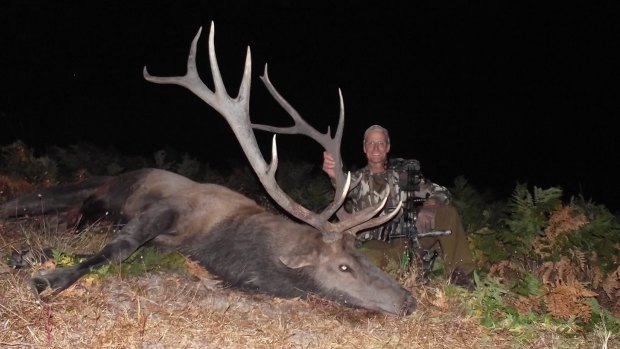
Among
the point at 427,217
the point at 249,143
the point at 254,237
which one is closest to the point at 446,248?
the point at 427,217

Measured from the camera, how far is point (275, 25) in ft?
143

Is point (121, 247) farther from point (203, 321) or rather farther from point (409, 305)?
point (409, 305)

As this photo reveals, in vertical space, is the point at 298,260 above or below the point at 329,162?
below

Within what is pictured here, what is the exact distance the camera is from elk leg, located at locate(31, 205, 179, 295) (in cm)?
399

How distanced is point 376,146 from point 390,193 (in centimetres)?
46

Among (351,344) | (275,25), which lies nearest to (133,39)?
(275,25)

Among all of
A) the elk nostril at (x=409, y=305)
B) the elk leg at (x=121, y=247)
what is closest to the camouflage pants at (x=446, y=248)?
the elk nostril at (x=409, y=305)

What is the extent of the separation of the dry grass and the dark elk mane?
4.7 inches

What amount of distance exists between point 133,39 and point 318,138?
3609cm

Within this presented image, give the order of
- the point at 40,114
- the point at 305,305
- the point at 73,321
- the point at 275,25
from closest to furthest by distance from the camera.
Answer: the point at 73,321 < the point at 305,305 < the point at 40,114 < the point at 275,25

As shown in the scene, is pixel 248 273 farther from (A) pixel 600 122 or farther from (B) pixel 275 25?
(B) pixel 275 25

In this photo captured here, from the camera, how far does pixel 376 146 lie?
20.0 feet

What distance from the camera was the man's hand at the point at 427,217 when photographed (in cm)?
571

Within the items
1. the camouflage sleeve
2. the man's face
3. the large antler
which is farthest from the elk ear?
the man's face
